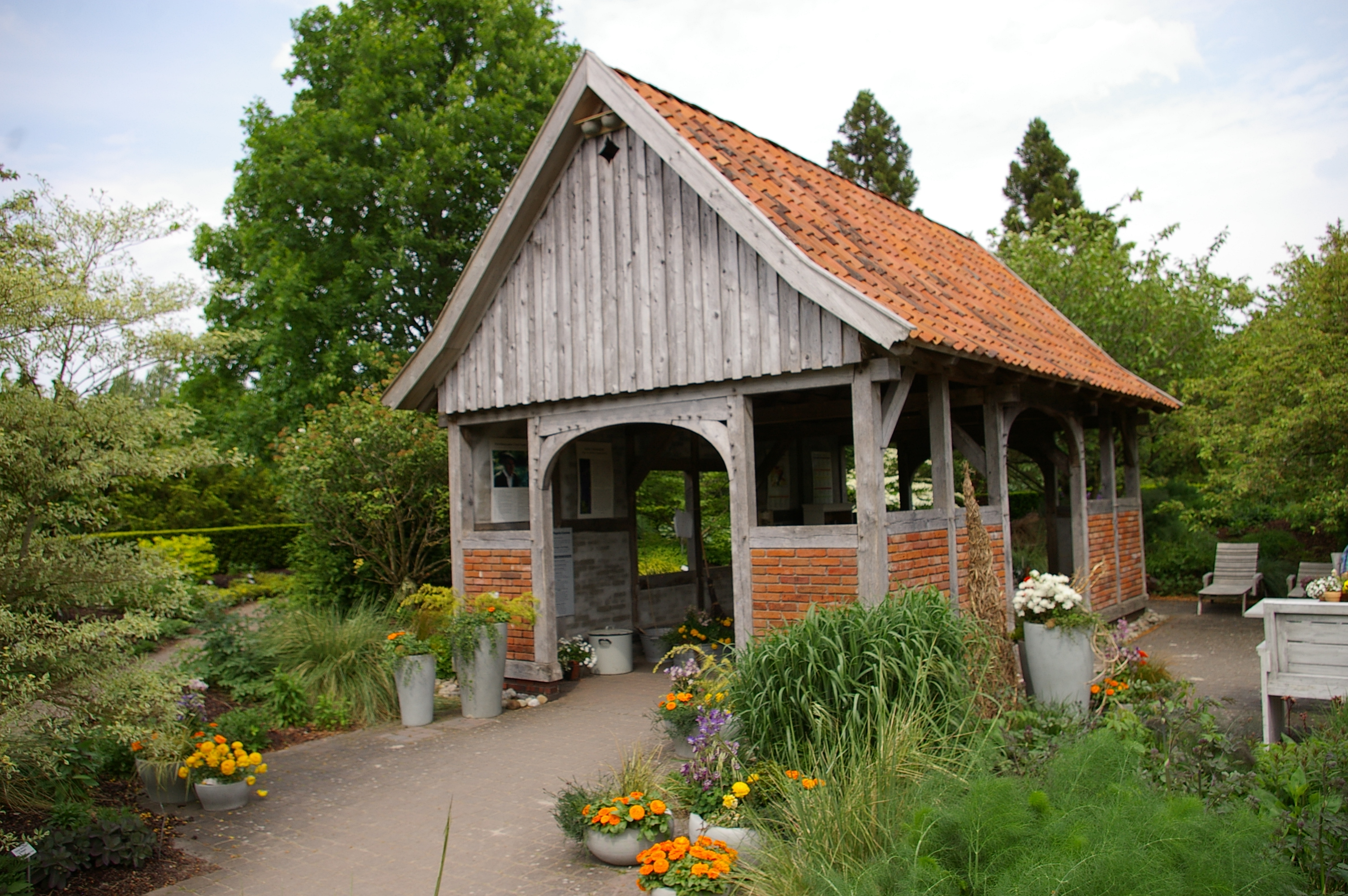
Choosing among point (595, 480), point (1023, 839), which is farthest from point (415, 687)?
point (1023, 839)

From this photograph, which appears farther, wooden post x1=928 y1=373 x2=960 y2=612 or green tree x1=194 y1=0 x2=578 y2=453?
green tree x1=194 y1=0 x2=578 y2=453

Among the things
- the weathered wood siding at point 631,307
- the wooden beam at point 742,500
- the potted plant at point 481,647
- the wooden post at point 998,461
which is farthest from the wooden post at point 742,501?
the wooden post at point 998,461

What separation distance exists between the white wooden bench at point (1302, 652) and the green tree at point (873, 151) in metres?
29.3

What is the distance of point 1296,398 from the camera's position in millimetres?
12094

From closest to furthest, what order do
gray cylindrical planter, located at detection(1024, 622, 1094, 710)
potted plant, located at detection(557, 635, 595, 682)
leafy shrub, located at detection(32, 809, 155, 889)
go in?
leafy shrub, located at detection(32, 809, 155, 889), gray cylindrical planter, located at detection(1024, 622, 1094, 710), potted plant, located at detection(557, 635, 595, 682)

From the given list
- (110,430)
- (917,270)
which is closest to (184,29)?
(110,430)

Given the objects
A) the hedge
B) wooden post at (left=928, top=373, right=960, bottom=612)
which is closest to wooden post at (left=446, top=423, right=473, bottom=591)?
wooden post at (left=928, top=373, right=960, bottom=612)

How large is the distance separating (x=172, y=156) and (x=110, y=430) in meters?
4.07

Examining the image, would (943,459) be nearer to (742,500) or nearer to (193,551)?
(742,500)

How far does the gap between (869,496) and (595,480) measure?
16.8 ft

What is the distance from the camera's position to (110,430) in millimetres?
5418

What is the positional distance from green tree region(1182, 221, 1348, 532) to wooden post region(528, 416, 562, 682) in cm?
856

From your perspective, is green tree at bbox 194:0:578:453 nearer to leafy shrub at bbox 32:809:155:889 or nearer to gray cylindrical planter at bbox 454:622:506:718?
gray cylindrical planter at bbox 454:622:506:718

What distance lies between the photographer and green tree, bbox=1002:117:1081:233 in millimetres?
34312
